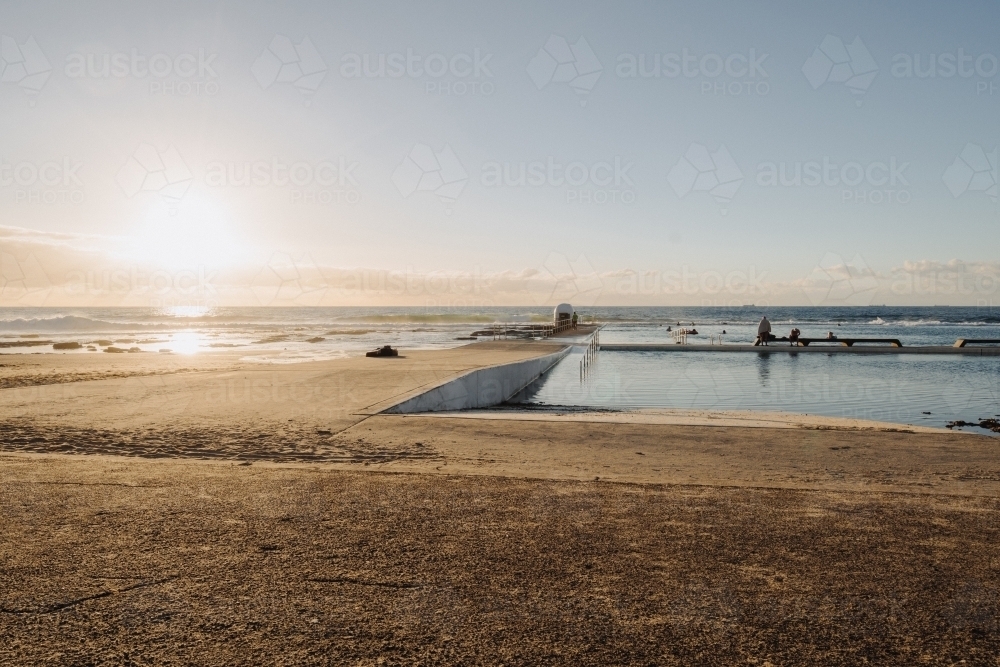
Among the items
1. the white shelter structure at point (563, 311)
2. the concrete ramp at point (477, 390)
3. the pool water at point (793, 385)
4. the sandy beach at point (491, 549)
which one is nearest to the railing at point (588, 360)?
the pool water at point (793, 385)

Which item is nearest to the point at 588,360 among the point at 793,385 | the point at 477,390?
the point at 793,385

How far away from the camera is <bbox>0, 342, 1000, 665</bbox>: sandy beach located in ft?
9.57

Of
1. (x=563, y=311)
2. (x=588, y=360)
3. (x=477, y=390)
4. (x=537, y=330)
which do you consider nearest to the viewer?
(x=477, y=390)

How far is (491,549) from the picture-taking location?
4043 millimetres

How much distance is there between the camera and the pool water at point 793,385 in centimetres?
1469

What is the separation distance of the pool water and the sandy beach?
6856 millimetres

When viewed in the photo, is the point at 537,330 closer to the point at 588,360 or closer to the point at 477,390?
the point at 588,360

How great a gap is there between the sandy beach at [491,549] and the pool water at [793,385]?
22.5 ft

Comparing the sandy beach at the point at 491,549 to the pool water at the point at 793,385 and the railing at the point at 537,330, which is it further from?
the railing at the point at 537,330

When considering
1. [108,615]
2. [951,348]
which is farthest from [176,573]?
[951,348]

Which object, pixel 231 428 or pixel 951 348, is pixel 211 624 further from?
pixel 951 348

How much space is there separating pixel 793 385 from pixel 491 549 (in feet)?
56.3

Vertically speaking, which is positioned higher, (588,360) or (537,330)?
(537,330)

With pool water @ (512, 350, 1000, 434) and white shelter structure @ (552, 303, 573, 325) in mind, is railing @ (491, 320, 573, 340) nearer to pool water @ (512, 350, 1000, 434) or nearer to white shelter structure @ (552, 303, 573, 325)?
white shelter structure @ (552, 303, 573, 325)
